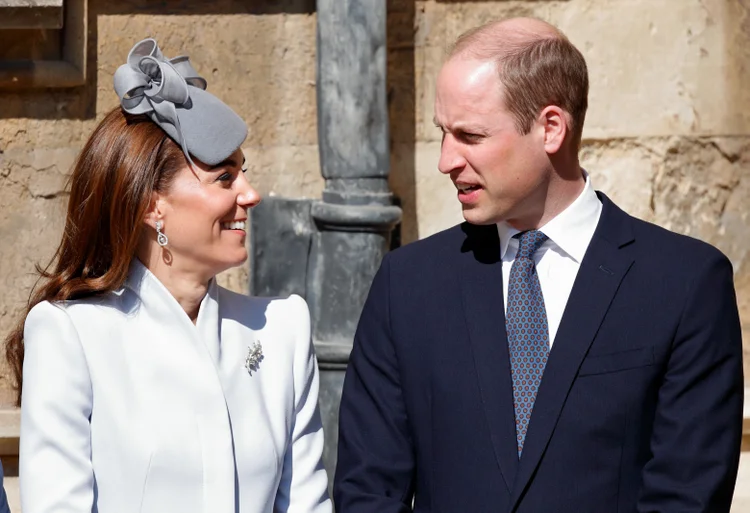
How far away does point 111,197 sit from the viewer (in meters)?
2.65

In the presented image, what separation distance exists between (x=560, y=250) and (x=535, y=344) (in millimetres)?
219

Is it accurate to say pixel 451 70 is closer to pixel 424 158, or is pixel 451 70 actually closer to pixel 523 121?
pixel 523 121

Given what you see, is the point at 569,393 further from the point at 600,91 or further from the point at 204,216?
the point at 600,91

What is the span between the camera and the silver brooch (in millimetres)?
2730

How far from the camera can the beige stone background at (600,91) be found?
4.15 m

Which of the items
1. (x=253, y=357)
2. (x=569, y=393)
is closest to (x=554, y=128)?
(x=569, y=393)

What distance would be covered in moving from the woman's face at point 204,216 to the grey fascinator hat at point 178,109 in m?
0.04

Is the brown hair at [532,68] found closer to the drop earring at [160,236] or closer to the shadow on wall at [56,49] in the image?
the drop earring at [160,236]

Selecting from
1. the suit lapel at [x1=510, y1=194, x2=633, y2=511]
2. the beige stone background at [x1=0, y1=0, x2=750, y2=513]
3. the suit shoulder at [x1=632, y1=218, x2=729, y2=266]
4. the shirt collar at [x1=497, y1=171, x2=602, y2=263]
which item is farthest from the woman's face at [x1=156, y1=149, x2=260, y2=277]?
the beige stone background at [x1=0, y1=0, x2=750, y2=513]

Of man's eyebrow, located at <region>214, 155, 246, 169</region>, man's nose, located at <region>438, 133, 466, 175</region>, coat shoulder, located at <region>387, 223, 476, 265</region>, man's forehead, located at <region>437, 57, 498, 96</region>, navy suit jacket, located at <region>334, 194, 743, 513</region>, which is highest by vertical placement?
man's forehead, located at <region>437, 57, 498, 96</region>

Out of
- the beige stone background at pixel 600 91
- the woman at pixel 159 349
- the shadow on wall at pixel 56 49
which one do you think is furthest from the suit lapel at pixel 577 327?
the shadow on wall at pixel 56 49

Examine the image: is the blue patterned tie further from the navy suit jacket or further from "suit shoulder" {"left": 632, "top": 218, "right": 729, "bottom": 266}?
"suit shoulder" {"left": 632, "top": 218, "right": 729, "bottom": 266}

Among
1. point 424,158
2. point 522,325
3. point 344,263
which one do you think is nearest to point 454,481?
point 522,325

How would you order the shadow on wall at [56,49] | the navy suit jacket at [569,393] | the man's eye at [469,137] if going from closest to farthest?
the navy suit jacket at [569,393], the man's eye at [469,137], the shadow on wall at [56,49]
